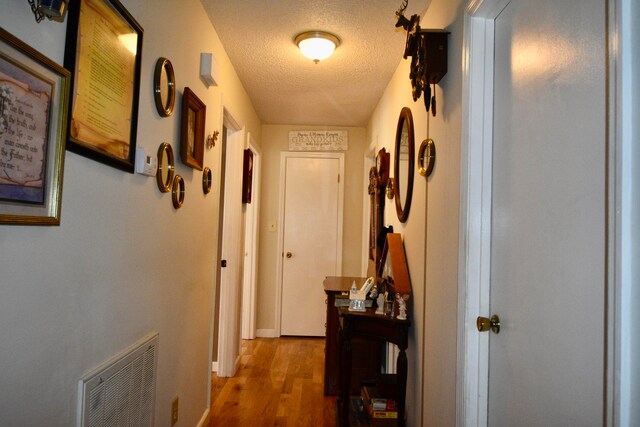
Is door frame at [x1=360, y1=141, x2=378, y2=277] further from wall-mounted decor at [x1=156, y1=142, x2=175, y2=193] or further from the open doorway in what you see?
wall-mounted decor at [x1=156, y1=142, x2=175, y2=193]

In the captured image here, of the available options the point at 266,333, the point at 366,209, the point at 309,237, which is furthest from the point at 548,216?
the point at 266,333

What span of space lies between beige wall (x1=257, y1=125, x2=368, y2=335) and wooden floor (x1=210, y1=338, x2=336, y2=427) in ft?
2.76

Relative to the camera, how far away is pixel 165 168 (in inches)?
68.4

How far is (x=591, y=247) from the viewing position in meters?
0.85

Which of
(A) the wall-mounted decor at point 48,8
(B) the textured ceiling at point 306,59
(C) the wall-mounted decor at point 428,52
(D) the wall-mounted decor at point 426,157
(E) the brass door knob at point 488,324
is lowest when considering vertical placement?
Answer: (E) the brass door knob at point 488,324

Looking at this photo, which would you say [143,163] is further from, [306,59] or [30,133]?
[306,59]

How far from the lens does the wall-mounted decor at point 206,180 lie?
7.60 feet

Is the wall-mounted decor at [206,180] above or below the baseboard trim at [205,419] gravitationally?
above

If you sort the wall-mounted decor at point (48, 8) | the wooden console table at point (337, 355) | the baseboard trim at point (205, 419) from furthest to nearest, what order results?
the wooden console table at point (337, 355), the baseboard trim at point (205, 419), the wall-mounted decor at point (48, 8)

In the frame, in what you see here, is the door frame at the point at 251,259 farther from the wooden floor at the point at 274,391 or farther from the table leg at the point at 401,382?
the table leg at the point at 401,382

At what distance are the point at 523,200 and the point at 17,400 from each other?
138cm

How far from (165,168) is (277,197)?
2.85 metres

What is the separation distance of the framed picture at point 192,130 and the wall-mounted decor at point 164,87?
15 cm

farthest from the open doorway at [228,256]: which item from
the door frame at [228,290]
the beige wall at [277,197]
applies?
the beige wall at [277,197]
